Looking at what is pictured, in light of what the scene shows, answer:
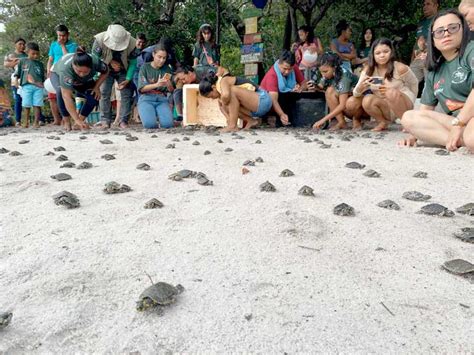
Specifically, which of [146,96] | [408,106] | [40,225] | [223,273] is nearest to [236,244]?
[223,273]

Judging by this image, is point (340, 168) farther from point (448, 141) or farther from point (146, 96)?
point (146, 96)

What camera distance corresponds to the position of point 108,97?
23.9 ft

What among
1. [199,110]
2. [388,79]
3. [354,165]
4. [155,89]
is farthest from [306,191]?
[199,110]

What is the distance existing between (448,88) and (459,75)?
0.63 feet

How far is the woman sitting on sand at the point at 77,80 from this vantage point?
20.3ft

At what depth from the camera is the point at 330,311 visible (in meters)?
1.33

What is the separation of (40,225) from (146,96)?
5199mm

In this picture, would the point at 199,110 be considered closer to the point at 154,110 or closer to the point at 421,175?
the point at 154,110

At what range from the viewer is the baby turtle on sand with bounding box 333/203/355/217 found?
2227 mm

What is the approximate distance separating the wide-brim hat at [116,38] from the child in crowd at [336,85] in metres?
3.32

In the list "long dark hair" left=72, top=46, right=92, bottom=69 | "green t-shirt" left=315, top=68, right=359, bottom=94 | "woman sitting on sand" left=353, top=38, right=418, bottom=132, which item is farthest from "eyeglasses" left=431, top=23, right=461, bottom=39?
"long dark hair" left=72, top=46, right=92, bottom=69

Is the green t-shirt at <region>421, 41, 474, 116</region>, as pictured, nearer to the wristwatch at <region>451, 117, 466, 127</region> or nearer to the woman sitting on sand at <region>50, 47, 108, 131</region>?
the wristwatch at <region>451, 117, 466, 127</region>

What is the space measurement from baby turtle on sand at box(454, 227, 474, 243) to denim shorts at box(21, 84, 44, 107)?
→ 803 cm

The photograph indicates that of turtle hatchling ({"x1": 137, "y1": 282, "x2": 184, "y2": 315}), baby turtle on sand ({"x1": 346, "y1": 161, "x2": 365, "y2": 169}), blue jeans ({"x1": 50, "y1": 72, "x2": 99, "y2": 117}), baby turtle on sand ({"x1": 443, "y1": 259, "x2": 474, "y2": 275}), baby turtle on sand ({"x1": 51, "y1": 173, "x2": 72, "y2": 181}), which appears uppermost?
blue jeans ({"x1": 50, "y1": 72, "x2": 99, "y2": 117})
